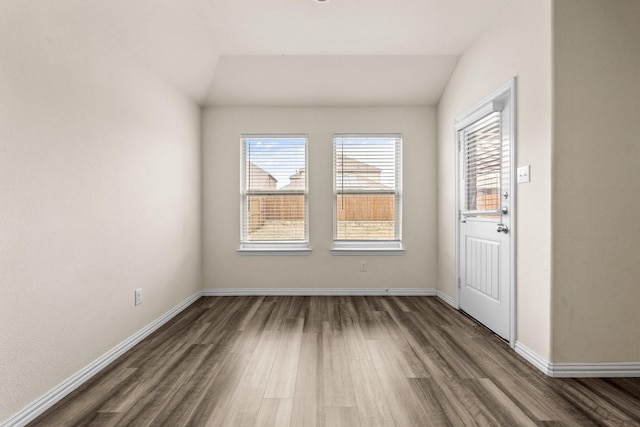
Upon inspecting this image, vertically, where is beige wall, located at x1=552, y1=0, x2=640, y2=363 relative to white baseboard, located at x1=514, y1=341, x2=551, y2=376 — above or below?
above

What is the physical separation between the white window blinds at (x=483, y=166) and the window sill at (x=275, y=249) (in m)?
1.92

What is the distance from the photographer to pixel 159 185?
301 cm

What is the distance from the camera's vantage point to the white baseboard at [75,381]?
162 cm

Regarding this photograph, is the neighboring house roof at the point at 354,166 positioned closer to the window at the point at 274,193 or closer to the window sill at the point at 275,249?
Answer: the window at the point at 274,193

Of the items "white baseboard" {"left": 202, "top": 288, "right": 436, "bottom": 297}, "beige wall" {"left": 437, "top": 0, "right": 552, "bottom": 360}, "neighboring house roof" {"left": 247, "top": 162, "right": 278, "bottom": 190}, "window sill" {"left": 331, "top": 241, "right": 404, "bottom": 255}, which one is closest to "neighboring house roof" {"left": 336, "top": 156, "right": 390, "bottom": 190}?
"window sill" {"left": 331, "top": 241, "right": 404, "bottom": 255}

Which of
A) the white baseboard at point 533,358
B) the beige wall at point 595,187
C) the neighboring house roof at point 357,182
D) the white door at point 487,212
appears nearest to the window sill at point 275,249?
the neighboring house roof at point 357,182

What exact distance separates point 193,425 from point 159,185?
2.11 m

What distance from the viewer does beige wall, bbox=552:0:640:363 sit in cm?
203

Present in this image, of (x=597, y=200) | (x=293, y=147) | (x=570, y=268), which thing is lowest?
(x=570, y=268)

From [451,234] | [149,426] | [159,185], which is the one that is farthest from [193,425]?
[451,234]

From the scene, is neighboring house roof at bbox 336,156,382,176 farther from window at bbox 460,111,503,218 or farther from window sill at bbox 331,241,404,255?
window at bbox 460,111,503,218

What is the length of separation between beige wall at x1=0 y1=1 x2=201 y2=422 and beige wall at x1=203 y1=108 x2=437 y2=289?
1006 millimetres

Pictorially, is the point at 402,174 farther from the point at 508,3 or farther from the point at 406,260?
the point at 508,3

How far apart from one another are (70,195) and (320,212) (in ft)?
8.52
